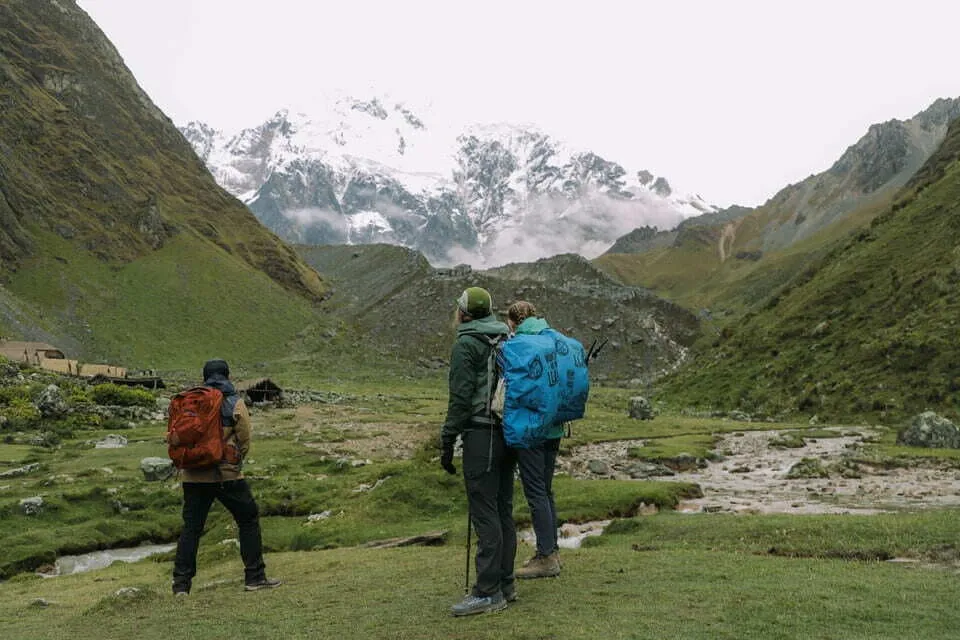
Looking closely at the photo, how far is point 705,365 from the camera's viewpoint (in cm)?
8006

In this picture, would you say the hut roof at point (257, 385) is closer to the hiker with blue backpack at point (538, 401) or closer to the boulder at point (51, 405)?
the boulder at point (51, 405)

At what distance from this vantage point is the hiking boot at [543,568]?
11703 millimetres

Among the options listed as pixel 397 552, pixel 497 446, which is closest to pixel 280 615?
pixel 497 446

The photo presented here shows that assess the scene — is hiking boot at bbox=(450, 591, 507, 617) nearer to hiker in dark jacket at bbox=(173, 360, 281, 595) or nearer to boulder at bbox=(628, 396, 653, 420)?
hiker in dark jacket at bbox=(173, 360, 281, 595)

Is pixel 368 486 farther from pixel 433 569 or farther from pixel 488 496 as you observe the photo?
pixel 488 496

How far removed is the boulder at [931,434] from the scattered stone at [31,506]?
131ft

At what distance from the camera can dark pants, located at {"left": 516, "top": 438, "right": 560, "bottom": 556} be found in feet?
35.9

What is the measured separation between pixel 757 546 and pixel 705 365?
6869 cm

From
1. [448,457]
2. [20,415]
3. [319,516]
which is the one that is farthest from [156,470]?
[448,457]

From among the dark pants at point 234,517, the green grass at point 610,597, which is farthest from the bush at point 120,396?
the dark pants at point 234,517

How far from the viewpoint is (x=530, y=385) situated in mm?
10375

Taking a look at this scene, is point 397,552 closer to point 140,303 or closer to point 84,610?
point 84,610

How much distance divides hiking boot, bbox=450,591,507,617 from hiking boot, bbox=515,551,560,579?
1725 millimetres

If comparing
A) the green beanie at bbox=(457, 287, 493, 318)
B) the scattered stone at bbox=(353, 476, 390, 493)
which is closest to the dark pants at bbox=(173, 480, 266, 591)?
the green beanie at bbox=(457, 287, 493, 318)
